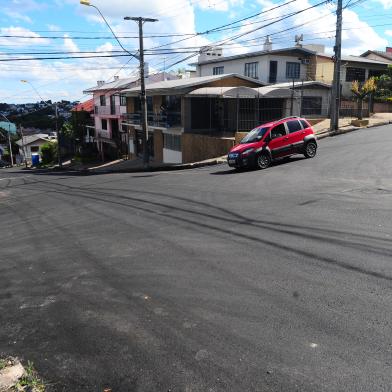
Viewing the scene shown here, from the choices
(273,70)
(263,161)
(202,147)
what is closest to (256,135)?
(263,161)

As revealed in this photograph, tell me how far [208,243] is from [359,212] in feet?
12.3

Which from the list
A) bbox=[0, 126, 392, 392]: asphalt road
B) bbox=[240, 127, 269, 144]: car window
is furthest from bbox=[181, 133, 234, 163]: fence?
bbox=[0, 126, 392, 392]: asphalt road

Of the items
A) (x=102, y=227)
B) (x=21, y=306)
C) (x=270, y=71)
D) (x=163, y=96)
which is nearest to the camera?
(x=21, y=306)

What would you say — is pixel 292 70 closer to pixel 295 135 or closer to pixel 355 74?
pixel 355 74

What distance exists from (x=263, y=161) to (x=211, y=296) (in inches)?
540

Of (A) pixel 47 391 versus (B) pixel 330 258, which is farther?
(B) pixel 330 258

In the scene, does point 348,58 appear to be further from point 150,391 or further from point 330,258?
point 150,391

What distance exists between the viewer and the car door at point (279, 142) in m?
19.0

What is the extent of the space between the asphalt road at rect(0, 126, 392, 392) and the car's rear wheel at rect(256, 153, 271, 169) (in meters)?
6.56

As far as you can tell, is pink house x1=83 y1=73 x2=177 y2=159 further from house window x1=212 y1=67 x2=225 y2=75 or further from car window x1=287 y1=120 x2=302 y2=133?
car window x1=287 y1=120 x2=302 y2=133

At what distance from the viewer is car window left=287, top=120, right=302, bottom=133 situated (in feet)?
63.7

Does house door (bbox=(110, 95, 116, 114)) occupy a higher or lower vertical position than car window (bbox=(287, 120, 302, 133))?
higher

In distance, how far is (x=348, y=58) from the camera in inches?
1645

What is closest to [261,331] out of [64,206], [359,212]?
[359,212]
